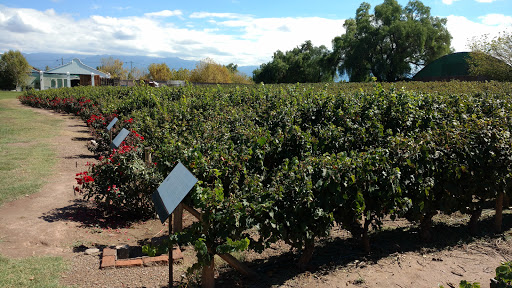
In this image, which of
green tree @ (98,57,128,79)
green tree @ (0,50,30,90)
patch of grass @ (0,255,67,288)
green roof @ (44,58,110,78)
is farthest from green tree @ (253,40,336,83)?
patch of grass @ (0,255,67,288)

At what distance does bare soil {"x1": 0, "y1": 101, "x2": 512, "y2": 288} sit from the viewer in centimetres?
422

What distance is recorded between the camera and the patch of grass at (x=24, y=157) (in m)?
7.98

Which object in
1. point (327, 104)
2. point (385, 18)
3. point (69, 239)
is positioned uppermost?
point (385, 18)

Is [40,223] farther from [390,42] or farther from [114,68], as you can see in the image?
[114,68]

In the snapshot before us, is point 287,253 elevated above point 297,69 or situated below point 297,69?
below

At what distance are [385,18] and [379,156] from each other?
5061 centimetres

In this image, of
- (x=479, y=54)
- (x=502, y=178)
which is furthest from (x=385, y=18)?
(x=502, y=178)

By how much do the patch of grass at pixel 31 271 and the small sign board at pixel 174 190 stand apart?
178cm

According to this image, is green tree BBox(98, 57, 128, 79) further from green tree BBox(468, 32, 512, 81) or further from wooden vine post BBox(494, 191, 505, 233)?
wooden vine post BBox(494, 191, 505, 233)

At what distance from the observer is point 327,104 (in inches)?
310

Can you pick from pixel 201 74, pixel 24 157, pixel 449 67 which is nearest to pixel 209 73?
pixel 201 74

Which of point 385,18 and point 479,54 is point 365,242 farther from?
point 385,18

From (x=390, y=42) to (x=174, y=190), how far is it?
49.6 metres

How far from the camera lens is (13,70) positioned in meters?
55.4
